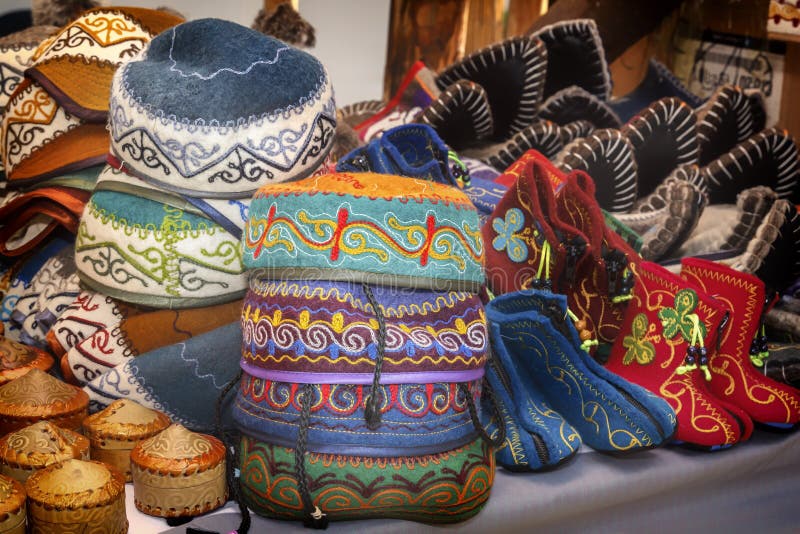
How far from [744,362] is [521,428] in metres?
0.46

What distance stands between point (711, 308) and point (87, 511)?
35.6 inches

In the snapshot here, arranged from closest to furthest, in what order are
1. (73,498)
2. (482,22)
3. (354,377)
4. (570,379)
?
(73,498) < (354,377) < (570,379) < (482,22)

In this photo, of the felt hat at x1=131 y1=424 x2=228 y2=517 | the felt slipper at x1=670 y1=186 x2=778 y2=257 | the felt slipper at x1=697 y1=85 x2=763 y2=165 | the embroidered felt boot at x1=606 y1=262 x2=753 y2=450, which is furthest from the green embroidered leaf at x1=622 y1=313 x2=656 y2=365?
the felt slipper at x1=697 y1=85 x2=763 y2=165

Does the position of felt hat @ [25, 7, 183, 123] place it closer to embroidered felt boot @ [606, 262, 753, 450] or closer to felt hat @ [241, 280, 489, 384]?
felt hat @ [241, 280, 489, 384]

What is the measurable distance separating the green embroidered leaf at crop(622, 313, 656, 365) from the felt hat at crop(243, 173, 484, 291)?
1.44 feet

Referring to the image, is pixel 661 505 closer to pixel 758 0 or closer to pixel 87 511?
pixel 87 511

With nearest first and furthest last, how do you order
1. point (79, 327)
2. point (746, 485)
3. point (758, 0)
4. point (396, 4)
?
point (79, 327) < point (746, 485) < point (396, 4) < point (758, 0)

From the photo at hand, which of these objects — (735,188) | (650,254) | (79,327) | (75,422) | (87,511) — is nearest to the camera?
(87,511)

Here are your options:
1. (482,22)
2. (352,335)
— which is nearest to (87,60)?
(352,335)

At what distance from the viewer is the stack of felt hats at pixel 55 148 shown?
49.4 inches

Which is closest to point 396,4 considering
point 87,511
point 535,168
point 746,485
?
point 535,168

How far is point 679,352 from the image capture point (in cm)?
130

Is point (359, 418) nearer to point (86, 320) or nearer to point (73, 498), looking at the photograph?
point (73, 498)

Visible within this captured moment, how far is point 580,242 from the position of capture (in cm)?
124
